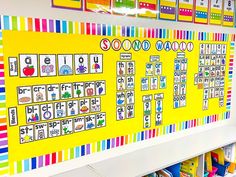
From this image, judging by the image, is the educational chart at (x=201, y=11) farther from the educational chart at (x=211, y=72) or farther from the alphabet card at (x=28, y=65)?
the alphabet card at (x=28, y=65)

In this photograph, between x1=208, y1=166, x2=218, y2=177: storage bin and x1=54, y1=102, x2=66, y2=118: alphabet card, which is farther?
x1=208, y1=166, x2=218, y2=177: storage bin

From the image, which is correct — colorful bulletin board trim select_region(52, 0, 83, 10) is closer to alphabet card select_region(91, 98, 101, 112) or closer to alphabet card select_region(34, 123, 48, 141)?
alphabet card select_region(91, 98, 101, 112)

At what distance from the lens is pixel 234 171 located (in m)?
2.27

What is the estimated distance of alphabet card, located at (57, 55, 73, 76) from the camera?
1.47 meters

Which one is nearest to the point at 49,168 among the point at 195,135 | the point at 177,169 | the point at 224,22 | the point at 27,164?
the point at 27,164

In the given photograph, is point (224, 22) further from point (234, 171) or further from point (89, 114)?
point (89, 114)

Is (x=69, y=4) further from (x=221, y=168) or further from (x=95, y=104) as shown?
(x=221, y=168)

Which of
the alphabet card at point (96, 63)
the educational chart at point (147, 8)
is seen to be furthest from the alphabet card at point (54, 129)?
the educational chart at point (147, 8)

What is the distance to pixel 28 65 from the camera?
137 cm

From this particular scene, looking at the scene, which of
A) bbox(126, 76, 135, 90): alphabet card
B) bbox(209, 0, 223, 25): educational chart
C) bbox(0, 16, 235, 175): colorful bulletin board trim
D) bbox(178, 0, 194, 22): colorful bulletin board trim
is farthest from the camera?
bbox(209, 0, 223, 25): educational chart

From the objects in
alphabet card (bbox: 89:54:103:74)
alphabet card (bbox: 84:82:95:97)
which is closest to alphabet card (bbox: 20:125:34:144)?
alphabet card (bbox: 84:82:95:97)

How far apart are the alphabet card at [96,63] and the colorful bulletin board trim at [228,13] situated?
51.5 inches

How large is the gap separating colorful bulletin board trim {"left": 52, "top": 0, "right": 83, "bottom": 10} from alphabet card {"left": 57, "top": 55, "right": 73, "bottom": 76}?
0.27 m

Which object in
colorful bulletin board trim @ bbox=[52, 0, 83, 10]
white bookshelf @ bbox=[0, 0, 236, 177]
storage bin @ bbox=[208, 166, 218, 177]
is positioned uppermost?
colorful bulletin board trim @ bbox=[52, 0, 83, 10]
